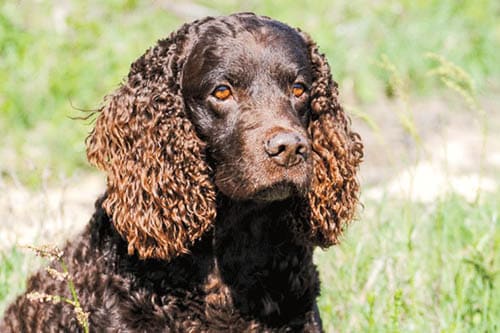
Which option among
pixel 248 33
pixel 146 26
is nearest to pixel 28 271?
pixel 248 33

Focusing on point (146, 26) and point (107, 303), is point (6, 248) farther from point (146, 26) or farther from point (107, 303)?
point (146, 26)

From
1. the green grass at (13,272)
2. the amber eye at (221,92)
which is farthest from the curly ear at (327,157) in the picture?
the green grass at (13,272)

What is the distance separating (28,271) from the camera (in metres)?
4.80

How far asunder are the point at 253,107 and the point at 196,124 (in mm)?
281

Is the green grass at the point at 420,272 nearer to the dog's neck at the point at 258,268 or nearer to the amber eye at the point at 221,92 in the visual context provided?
the dog's neck at the point at 258,268

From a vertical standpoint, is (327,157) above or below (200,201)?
above

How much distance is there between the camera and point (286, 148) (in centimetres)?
343

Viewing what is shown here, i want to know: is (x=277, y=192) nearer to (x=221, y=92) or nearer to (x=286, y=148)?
(x=286, y=148)

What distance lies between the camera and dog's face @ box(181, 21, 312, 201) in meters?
3.49

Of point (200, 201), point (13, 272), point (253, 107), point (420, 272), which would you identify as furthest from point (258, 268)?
point (13, 272)

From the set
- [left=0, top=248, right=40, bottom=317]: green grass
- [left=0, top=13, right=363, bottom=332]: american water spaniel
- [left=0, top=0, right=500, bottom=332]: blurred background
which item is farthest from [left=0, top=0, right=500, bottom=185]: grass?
[left=0, top=13, right=363, bottom=332]: american water spaniel

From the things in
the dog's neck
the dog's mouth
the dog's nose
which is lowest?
the dog's neck

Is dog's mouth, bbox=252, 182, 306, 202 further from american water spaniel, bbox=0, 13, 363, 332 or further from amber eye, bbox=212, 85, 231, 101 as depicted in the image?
amber eye, bbox=212, 85, 231, 101

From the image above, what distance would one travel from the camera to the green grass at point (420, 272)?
13.9ft
